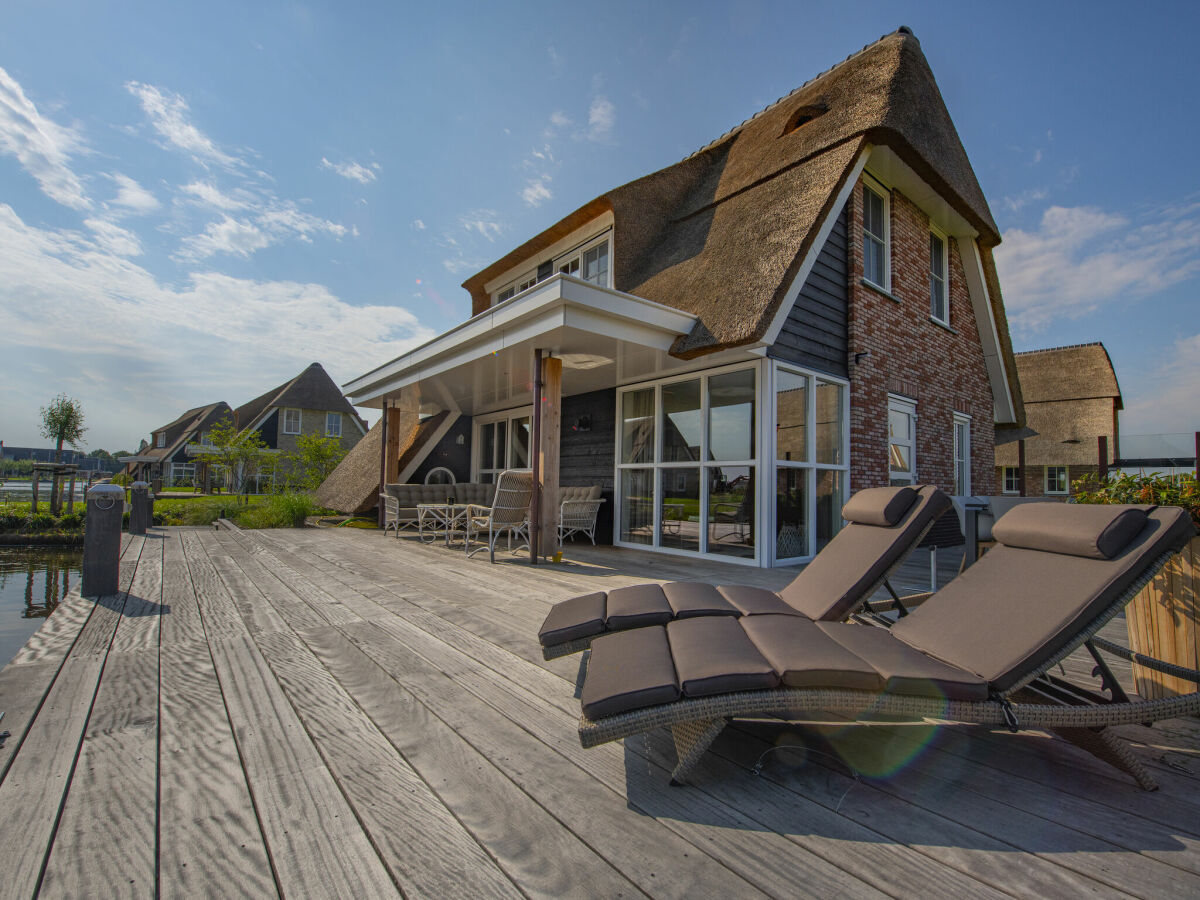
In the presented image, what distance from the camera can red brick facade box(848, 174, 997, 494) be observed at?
22.0ft

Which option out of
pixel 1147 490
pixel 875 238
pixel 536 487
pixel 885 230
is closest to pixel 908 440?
pixel 875 238

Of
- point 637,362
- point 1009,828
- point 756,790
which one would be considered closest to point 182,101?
point 637,362

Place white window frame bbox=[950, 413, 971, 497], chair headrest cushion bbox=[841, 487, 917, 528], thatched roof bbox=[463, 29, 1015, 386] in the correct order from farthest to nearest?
1. white window frame bbox=[950, 413, 971, 497]
2. thatched roof bbox=[463, 29, 1015, 386]
3. chair headrest cushion bbox=[841, 487, 917, 528]

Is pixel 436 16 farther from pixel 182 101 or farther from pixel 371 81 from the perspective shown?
pixel 182 101

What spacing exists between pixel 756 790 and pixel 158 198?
10636mm

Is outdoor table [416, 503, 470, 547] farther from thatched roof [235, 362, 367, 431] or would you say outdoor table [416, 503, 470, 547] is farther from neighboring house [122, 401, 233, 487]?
neighboring house [122, 401, 233, 487]

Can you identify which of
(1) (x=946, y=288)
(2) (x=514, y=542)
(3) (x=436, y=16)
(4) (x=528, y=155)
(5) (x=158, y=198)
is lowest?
(2) (x=514, y=542)

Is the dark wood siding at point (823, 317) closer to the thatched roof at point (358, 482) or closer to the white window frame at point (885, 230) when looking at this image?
the white window frame at point (885, 230)

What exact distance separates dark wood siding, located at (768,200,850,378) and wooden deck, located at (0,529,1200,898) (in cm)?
462

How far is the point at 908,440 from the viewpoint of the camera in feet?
24.5

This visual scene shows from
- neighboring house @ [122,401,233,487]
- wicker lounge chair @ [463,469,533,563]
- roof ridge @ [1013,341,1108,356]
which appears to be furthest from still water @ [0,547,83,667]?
roof ridge @ [1013,341,1108,356]

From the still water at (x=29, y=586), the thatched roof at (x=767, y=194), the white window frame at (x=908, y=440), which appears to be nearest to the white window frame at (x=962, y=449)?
the white window frame at (x=908, y=440)

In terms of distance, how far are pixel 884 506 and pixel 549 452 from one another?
3.83m

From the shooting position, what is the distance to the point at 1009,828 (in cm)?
132
